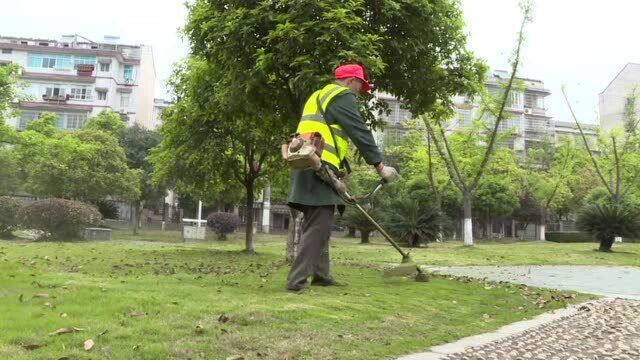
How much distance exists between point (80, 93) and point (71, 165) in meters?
28.8

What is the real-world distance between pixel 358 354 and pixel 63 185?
111ft

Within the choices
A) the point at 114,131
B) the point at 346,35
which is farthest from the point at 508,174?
the point at 346,35

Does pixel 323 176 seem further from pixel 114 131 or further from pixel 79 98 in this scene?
pixel 79 98

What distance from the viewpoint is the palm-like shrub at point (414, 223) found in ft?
79.3

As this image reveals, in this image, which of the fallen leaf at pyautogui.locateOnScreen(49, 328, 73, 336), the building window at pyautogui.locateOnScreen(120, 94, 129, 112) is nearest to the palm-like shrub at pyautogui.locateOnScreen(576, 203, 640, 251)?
the fallen leaf at pyautogui.locateOnScreen(49, 328, 73, 336)

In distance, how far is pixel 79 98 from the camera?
5972cm

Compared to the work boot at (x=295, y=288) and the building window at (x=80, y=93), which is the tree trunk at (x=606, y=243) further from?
the building window at (x=80, y=93)

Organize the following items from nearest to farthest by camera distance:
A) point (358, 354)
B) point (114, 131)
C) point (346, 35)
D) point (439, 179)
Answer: point (358, 354), point (346, 35), point (439, 179), point (114, 131)

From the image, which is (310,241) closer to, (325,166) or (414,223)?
(325,166)

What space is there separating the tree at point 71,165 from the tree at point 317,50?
2379 centimetres

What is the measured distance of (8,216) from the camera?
2508 centimetres

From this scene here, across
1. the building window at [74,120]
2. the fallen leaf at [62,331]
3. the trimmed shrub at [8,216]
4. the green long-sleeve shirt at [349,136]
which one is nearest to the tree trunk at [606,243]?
the green long-sleeve shirt at [349,136]

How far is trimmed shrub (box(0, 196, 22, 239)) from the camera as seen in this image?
81.9ft

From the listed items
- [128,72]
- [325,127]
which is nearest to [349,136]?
[325,127]
